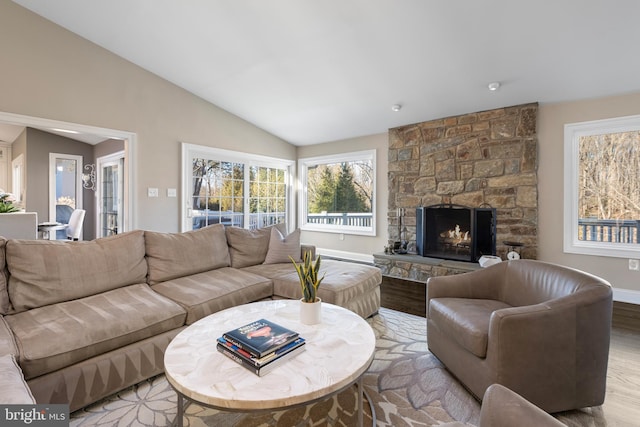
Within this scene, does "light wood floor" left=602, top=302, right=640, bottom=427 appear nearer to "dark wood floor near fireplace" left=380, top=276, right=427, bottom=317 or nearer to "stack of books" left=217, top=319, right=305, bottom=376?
"dark wood floor near fireplace" left=380, top=276, right=427, bottom=317

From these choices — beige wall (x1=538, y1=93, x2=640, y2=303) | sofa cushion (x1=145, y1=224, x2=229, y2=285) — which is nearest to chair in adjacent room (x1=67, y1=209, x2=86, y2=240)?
sofa cushion (x1=145, y1=224, x2=229, y2=285)

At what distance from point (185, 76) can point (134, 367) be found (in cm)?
367

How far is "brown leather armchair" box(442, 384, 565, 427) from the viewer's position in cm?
81

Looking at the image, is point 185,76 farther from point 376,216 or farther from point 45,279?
point 376,216

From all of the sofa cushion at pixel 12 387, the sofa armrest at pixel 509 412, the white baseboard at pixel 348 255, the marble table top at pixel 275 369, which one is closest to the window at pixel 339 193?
the white baseboard at pixel 348 255

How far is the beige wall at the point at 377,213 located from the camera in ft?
17.3

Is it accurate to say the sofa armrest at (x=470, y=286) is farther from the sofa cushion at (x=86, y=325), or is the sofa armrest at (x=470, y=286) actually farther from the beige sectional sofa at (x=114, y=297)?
the sofa cushion at (x=86, y=325)

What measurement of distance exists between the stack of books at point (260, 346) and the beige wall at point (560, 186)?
12.5ft

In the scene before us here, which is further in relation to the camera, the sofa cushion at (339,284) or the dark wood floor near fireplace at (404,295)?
the dark wood floor near fireplace at (404,295)

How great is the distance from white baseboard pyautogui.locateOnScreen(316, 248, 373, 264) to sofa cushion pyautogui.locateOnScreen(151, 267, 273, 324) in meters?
3.00

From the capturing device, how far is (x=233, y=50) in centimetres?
344

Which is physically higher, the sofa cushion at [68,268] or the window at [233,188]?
the window at [233,188]

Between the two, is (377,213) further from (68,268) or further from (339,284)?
(68,268)

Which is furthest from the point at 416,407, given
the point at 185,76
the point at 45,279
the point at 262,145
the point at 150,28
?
the point at 262,145
